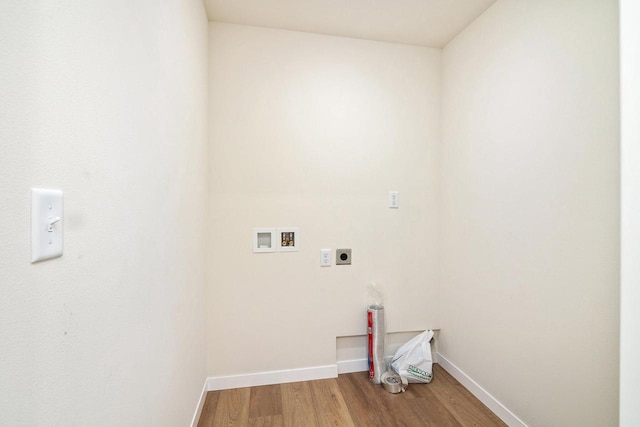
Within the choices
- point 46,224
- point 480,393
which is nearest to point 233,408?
point 480,393

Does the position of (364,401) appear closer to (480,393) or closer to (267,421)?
(267,421)

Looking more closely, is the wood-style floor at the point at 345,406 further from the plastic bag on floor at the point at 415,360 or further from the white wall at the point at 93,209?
the white wall at the point at 93,209

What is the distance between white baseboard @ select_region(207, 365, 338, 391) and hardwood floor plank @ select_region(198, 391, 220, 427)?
0.18ft

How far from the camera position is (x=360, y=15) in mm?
1839

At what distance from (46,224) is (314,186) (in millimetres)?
1624

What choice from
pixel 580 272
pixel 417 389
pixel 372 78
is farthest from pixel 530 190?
pixel 417 389

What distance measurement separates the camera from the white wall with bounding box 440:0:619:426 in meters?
1.18

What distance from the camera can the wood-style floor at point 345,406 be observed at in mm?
1621

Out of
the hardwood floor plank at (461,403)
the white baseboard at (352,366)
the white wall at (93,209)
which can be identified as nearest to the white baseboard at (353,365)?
the white baseboard at (352,366)

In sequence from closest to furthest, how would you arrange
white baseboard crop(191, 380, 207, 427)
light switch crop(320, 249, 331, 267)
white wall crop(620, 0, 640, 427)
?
white wall crop(620, 0, 640, 427) → white baseboard crop(191, 380, 207, 427) → light switch crop(320, 249, 331, 267)

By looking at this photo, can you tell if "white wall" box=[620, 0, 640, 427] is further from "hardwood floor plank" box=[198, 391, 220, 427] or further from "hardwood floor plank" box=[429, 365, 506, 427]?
"hardwood floor plank" box=[198, 391, 220, 427]

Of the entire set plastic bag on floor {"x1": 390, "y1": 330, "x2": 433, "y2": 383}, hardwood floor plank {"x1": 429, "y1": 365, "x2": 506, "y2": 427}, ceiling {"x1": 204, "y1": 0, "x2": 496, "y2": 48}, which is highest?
ceiling {"x1": 204, "y1": 0, "x2": 496, "y2": 48}

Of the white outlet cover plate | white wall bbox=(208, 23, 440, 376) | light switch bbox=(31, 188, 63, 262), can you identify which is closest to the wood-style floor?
white wall bbox=(208, 23, 440, 376)

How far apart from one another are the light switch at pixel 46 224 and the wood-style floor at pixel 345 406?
1.58m
